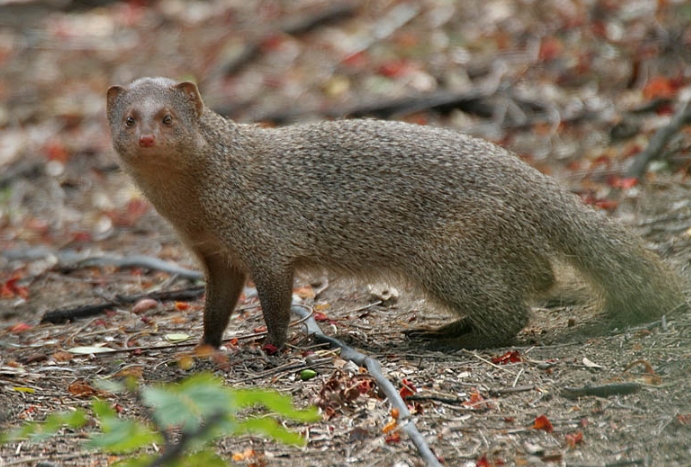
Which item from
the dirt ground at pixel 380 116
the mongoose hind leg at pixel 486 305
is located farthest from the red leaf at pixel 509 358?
the mongoose hind leg at pixel 486 305

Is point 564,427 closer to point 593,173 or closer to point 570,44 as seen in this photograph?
point 593,173

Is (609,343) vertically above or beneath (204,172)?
beneath

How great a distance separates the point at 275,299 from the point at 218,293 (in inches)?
21.3

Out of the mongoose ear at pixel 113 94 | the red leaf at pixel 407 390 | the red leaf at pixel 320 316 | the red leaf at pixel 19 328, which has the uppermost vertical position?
the mongoose ear at pixel 113 94

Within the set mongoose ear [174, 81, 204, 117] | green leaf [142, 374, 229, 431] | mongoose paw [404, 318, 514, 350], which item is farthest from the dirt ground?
mongoose ear [174, 81, 204, 117]

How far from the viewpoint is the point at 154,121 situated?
16.5 feet

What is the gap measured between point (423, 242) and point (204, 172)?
1.35 meters

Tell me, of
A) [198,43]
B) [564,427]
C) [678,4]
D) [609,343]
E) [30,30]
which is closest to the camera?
[564,427]

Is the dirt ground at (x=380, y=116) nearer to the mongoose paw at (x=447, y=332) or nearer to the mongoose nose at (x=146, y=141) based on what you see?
the mongoose paw at (x=447, y=332)

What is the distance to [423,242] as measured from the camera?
209 inches

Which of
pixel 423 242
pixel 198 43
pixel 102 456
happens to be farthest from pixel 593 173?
pixel 198 43

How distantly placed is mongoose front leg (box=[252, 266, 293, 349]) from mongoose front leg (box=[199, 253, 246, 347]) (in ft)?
1.24

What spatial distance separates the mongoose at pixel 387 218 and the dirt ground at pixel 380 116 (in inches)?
10.4

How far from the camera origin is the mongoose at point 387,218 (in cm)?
522
